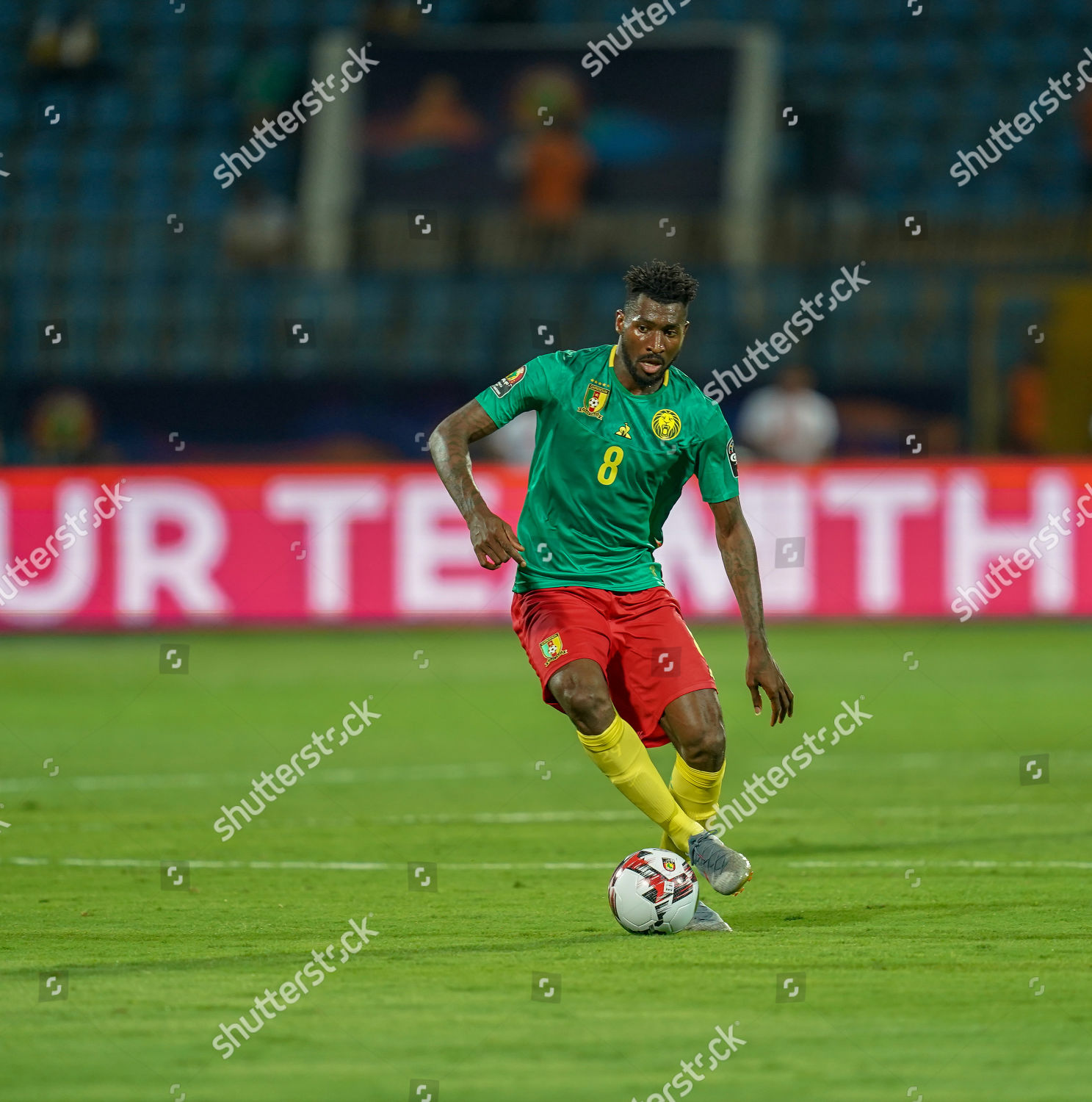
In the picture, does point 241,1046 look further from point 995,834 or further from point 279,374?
point 279,374

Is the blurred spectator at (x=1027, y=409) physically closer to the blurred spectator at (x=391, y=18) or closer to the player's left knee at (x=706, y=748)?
the blurred spectator at (x=391, y=18)

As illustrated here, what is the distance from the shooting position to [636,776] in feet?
24.8

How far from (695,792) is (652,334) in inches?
66.7

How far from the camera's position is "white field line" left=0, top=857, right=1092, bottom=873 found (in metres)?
8.64

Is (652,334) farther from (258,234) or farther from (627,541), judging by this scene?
(258,234)

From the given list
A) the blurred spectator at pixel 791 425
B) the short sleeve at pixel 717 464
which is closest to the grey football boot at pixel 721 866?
the short sleeve at pixel 717 464

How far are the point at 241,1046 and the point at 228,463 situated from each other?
13.3 meters

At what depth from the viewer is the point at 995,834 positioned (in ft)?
31.3

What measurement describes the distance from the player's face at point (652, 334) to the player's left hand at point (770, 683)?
1.10m

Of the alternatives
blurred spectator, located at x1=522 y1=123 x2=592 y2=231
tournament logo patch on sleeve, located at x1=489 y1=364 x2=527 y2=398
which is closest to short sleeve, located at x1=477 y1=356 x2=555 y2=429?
tournament logo patch on sleeve, located at x1=489 y1=364 x2=527 y2=398

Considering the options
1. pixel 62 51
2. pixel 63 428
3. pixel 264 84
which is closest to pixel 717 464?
pixel 63 428

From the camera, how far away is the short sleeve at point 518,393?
777 cm

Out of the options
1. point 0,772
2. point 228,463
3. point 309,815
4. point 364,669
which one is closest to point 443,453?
point 309,815

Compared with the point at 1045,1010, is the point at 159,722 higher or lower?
lower
